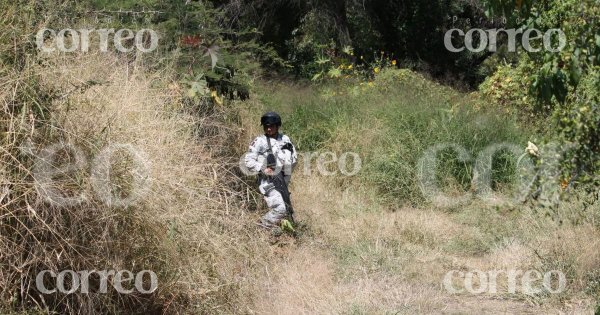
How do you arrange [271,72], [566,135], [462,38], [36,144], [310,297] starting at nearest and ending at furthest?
[566,135] → [36,144] → [310,297] → [271,72] → [462,38]

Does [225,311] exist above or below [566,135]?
below

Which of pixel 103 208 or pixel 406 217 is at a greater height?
pixel 103 208

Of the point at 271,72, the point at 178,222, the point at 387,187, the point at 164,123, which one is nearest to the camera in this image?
the point at 178,222

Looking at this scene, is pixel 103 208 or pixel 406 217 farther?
pixel 406 217

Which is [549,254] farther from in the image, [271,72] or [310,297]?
[271,72]

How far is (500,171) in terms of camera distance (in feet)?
35.9

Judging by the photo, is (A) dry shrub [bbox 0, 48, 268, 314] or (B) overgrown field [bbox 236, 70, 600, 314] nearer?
(A) dry shrub [bbox 0, 48, 268, 314]

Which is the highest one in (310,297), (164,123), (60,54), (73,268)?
(60,54)

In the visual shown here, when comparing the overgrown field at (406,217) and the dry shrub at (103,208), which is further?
the overgrown field at (406,217)

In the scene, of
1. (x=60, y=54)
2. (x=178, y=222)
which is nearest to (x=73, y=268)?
(x=178, y=222)

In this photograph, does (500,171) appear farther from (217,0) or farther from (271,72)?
(217,0)

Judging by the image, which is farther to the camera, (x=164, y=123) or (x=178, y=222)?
(x=164, y=123)

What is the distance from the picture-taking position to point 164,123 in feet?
24.2

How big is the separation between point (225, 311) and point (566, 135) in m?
3.19
